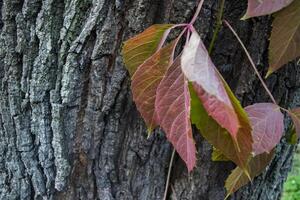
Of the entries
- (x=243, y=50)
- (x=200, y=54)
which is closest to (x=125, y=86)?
(x=243, y=50)

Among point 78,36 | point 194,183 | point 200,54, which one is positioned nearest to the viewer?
point 200,54

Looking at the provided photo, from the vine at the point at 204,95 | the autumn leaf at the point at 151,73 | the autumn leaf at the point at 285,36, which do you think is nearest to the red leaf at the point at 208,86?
the vine at the point at 204,95

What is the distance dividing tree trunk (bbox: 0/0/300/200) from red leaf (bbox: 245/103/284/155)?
165 mm

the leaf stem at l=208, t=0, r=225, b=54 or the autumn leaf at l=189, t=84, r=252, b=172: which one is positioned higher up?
the leaf stem at l=208, t=0, r=225, b=54

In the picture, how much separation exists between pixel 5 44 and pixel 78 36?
0.15m

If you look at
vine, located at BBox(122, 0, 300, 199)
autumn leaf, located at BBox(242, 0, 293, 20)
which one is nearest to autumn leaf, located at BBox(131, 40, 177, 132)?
vine, located at BBox(122, 0, 300, 199)

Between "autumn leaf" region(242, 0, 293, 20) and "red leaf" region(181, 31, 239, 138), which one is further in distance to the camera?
"autumn leaf" region(242, 0, 293, 20)

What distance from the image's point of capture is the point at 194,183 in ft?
2.89

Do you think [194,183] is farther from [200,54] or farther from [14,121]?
[200,54]

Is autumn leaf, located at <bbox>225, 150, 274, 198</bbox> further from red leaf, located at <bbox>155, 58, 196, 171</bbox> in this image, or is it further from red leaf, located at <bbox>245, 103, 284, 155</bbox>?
red leaf, located at <bbox>155, 58, 196, 171</bbox>

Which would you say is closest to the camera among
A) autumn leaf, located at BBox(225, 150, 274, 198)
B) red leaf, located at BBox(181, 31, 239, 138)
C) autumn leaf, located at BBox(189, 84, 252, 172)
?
red leaf, located at BBox(181, 31, 239, 138)

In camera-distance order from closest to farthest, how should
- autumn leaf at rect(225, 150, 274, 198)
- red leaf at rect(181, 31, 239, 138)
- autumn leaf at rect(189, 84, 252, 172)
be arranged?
red leaf at rect(181, 31, 239, 138), autumn leaf at rect(189, 84, 252, 172), autumn leaf at rect(225, 150, 274, 198)

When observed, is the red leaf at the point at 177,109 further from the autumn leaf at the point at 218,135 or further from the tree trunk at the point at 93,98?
the tree trunk at the point at 93,98

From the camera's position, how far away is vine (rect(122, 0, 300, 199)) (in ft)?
1.38
